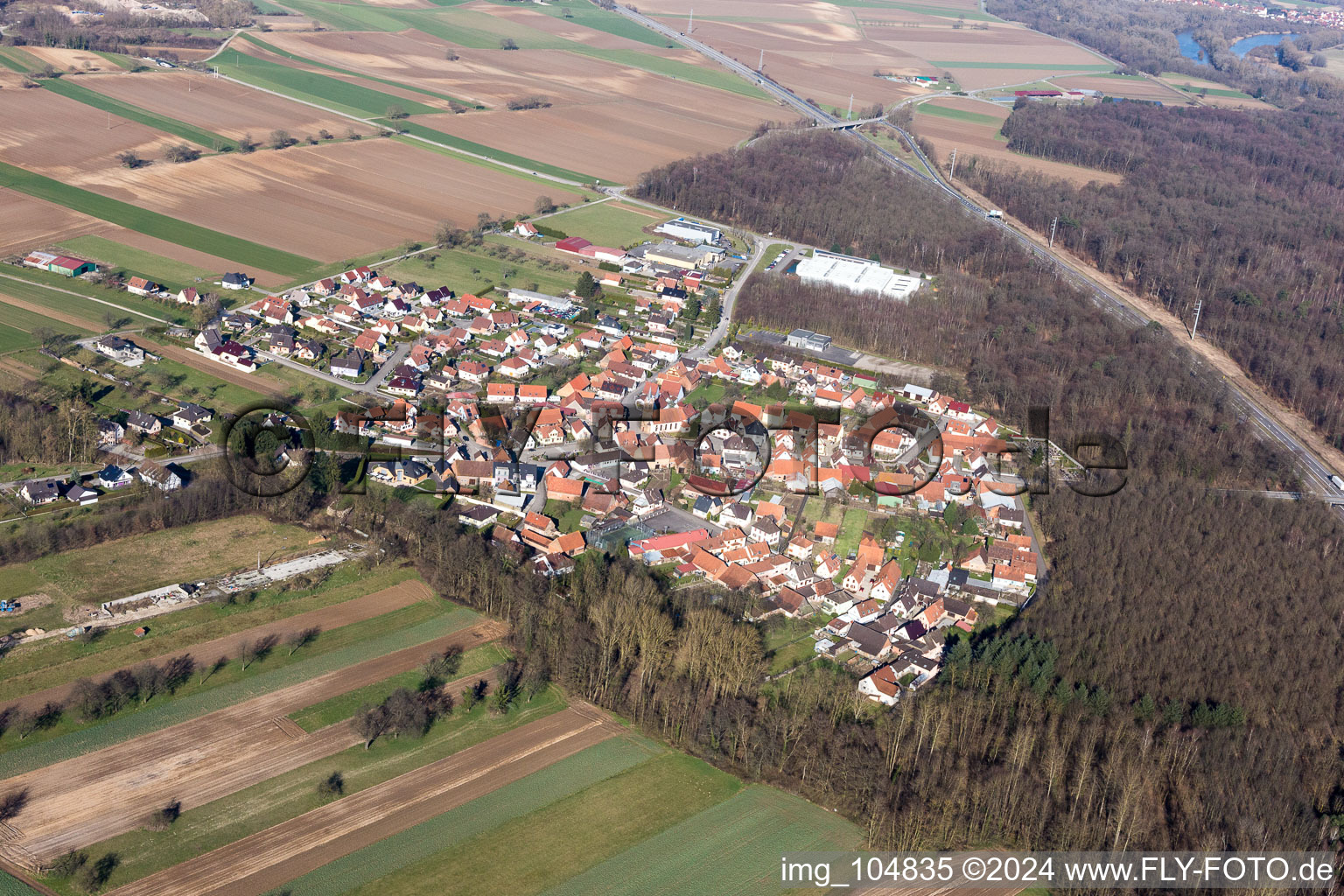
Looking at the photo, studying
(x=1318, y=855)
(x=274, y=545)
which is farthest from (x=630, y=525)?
(x=1318, y=855)

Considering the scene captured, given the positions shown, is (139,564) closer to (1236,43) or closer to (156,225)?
(156,225)

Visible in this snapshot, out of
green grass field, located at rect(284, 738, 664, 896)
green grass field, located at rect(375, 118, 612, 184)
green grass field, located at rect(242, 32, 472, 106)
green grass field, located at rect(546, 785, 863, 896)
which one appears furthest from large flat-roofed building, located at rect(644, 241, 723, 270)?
green grass field, located at rect(546, 785, 863, 896)

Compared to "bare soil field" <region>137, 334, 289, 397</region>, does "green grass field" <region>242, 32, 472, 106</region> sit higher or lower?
higher

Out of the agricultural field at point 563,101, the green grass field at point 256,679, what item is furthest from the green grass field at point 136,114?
the green grass field at point 256,679

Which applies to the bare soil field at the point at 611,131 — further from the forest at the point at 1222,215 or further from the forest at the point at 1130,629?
the forest at the point at 1130,629

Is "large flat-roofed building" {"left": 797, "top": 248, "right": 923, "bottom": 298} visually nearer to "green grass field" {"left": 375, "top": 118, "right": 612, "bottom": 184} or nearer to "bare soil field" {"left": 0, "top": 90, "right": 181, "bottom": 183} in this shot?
"green grass field" {"left": 375, "top": 118, "right": 612, "bottom": 184}

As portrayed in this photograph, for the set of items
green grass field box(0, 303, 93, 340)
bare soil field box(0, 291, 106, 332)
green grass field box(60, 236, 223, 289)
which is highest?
green grass field box(60, 236, 223, 289)

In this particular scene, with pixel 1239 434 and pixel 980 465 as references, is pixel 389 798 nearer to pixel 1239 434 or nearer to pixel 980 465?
pixel 980 465
